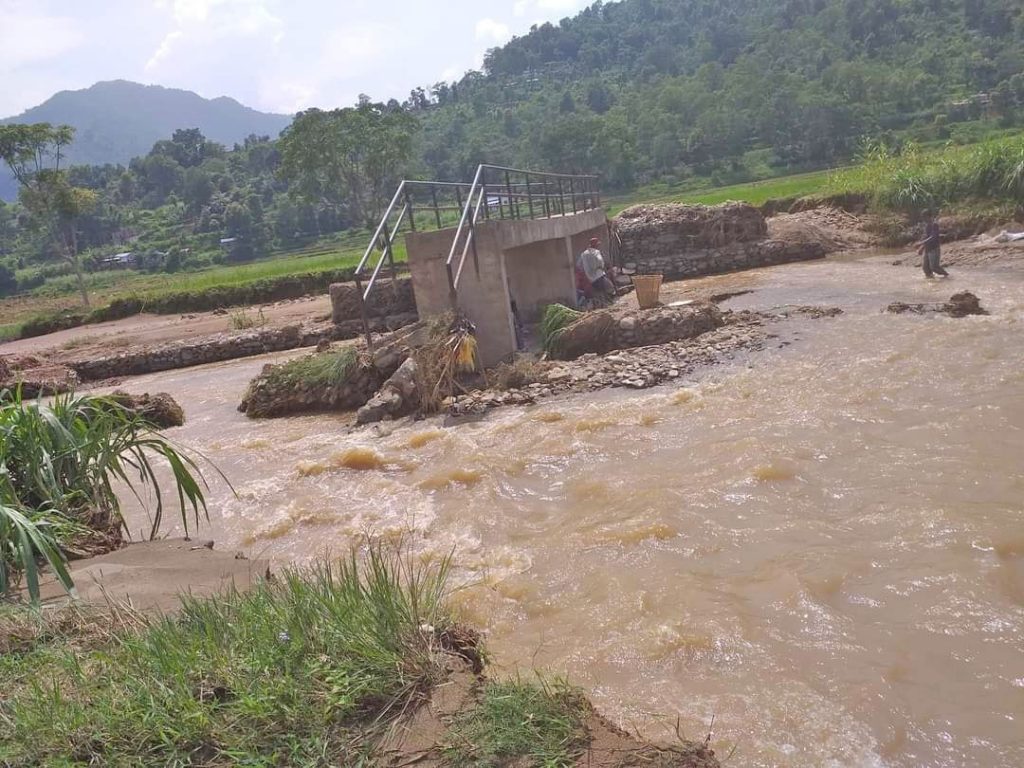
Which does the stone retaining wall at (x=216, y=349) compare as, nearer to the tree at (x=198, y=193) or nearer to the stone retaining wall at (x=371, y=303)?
the stone retaining wall at (x=371, y=303)

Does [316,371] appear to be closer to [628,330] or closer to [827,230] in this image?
[628,330]

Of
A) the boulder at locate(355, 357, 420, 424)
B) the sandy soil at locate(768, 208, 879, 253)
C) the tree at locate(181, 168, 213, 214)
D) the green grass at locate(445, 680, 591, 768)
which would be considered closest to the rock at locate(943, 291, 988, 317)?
the boulder at locate(355, 357, 420, 424)

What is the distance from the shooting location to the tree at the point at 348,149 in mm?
45281

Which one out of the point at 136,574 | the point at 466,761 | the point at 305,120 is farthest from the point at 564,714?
the point at 305,120

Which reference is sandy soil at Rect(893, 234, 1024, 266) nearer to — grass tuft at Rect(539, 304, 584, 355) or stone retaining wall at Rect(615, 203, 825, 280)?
stone retaining wall at Rect(615, 203, 825, 280)

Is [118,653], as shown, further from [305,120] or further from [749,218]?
[305,120]

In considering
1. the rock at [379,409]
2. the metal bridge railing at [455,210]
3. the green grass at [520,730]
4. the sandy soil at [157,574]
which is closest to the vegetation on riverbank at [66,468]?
the sandy soil at [157,574]

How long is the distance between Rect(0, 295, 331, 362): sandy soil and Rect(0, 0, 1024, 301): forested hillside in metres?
14.1

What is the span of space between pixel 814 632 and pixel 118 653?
3461 mm

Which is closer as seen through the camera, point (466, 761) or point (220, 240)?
point (466, 761)

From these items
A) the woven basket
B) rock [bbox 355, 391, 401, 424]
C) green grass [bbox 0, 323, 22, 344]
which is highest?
green grass [bbox 0, 323, 22, 344]

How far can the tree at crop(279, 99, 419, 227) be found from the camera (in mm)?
45281

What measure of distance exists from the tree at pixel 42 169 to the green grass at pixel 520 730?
36.8 metres

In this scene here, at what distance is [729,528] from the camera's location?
18.5 feet
